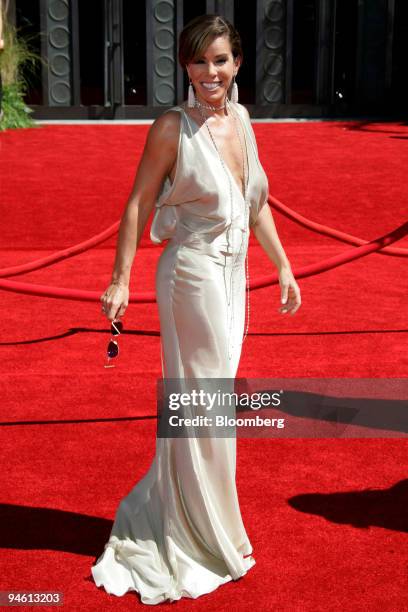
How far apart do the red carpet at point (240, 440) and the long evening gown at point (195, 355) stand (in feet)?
0.33

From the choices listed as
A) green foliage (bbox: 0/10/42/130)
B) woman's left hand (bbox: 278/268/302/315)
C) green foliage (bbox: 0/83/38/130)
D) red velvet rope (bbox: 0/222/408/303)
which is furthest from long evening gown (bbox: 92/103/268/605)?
green foliage (bbox: 0/83/38/130)

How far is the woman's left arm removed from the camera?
12.7 feet

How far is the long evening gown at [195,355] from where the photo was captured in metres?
3.57

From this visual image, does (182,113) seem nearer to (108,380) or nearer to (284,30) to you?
(108,380)

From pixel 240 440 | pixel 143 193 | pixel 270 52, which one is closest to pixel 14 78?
pixel 270 52

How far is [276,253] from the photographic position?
3922 mm

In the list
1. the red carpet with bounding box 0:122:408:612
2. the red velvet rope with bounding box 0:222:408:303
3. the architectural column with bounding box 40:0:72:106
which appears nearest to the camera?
the red carpet with bounding box 0:122:408:612

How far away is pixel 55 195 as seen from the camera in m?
11.9

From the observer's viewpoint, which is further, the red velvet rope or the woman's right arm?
the red velvet rope

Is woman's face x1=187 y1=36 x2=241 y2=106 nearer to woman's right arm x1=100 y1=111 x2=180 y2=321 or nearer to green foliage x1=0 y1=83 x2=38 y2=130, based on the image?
woman's right arm x1=100 y1=111 x2=180 y2=321

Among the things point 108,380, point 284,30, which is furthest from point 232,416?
point 284,30

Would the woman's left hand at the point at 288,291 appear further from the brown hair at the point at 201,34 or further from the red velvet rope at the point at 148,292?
the red velvet rope at the point at 148,292

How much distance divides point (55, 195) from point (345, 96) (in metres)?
9.35

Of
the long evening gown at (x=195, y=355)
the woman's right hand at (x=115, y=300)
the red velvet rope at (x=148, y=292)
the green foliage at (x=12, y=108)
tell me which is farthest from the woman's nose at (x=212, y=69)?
the green foliage at (x=12, y=108)
